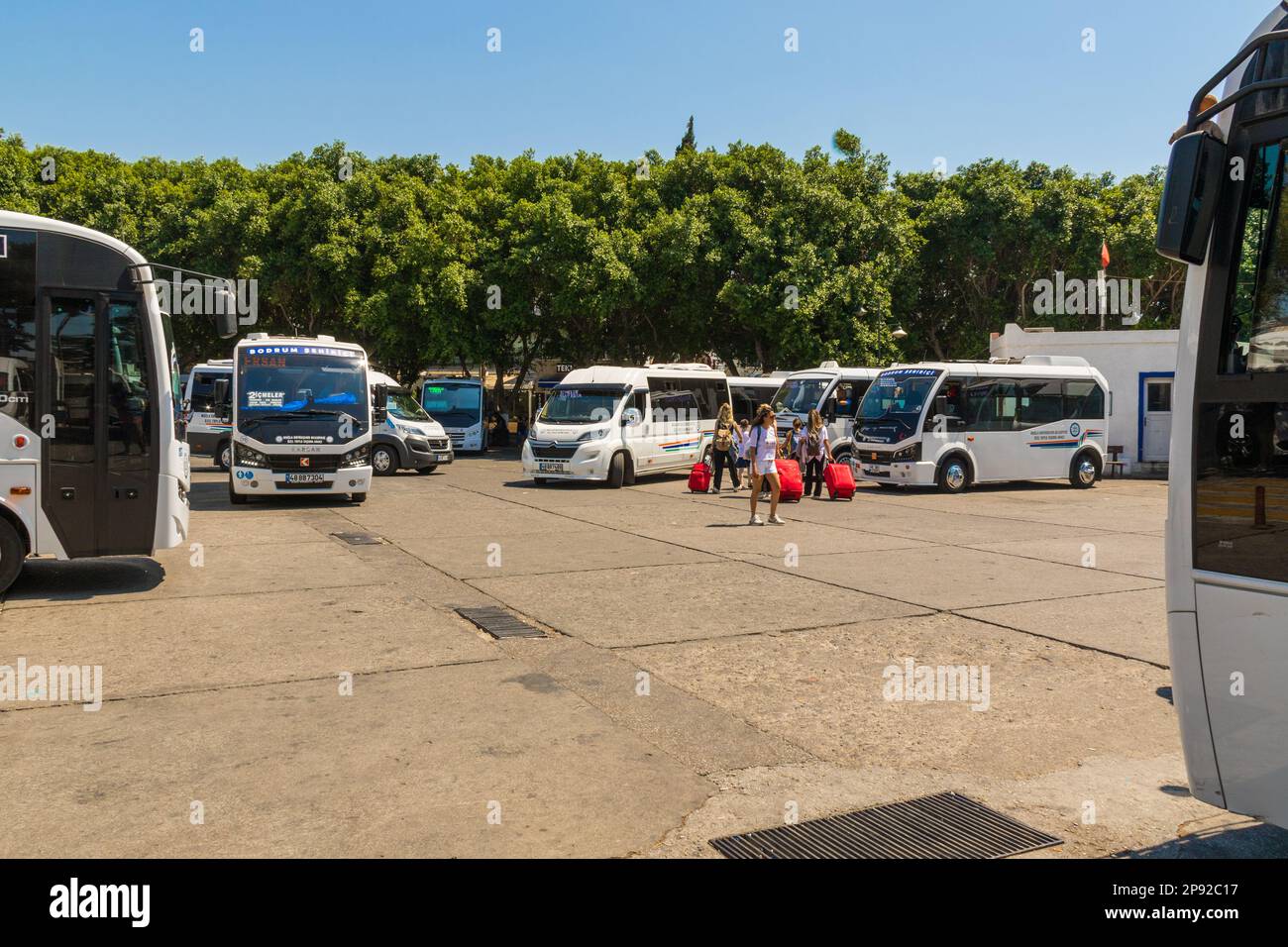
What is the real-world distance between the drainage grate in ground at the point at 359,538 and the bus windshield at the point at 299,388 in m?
3.33

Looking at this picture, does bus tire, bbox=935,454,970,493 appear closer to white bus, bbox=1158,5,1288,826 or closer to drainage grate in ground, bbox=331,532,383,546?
drainage grate in ground, bbox=331,532,383,546

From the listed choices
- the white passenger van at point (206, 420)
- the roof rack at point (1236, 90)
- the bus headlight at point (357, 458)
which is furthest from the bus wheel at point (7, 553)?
the white passenger van at point (206, 420)

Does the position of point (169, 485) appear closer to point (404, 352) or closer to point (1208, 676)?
point (1208, 676)

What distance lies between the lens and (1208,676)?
3.70 metres

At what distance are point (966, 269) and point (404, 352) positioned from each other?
19.4m

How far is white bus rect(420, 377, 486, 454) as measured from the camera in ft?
110

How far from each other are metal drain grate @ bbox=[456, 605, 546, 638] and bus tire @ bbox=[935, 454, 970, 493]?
14539 mm

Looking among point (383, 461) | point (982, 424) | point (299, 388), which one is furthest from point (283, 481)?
point (982, 424)

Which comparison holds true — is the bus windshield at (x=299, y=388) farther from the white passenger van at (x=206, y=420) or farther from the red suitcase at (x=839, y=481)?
the white passenger van at (x=206, y=420)

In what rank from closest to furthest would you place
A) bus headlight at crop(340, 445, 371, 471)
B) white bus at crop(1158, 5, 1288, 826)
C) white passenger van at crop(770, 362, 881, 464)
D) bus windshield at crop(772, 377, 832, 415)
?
white bus at crop(1158, 5, 1288, 826)
bus headlight at crop(340, 445, 371, 471)
white passenger van at crop(770, 362, 881, 464)
bus windshield at crop(772, 377, 832, 415)

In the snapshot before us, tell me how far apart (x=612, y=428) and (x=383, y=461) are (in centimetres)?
611

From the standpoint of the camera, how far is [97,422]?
375 inches

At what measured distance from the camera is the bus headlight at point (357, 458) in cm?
1695

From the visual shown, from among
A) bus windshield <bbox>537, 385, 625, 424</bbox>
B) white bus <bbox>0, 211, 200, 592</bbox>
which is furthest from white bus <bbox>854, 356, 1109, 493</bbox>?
white bus <bbox>0, 211, 200, 592</bbox>
